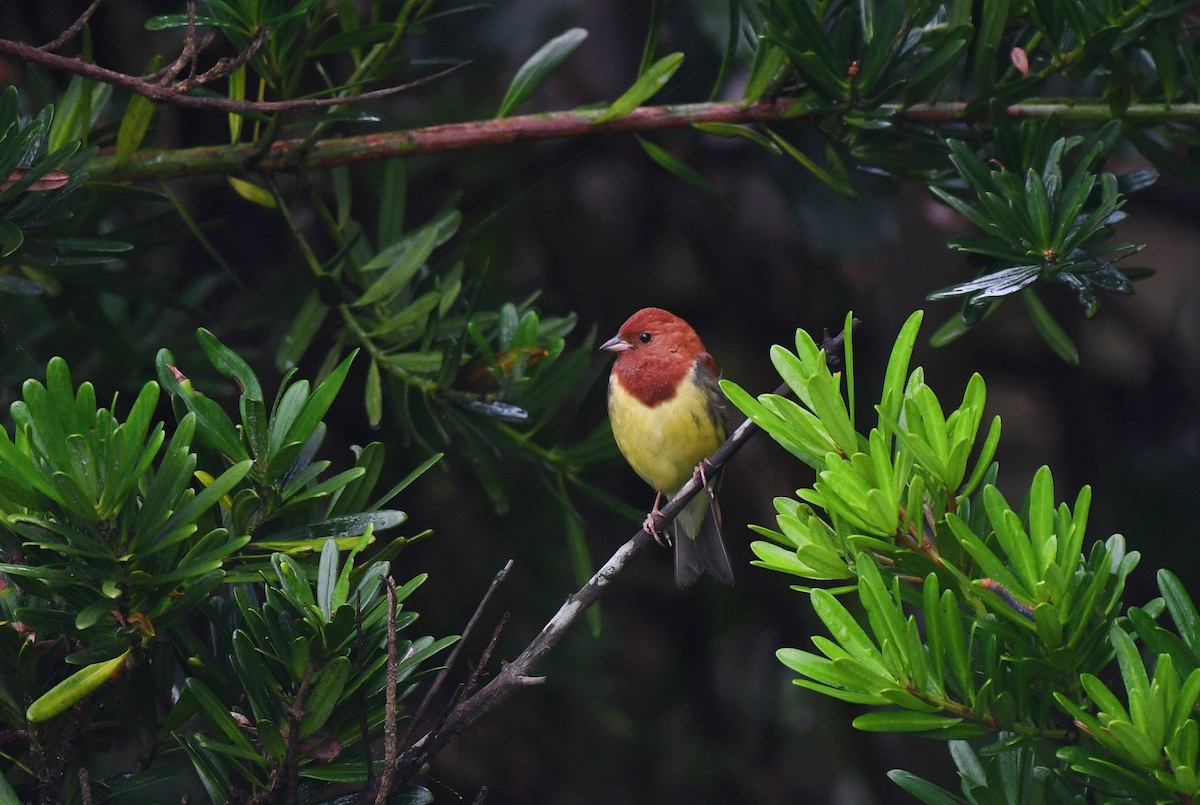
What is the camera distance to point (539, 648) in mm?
1425

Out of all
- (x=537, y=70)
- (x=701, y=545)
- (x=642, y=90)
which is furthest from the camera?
(x=701, y=545)

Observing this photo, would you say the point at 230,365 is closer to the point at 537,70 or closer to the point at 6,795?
the point at 6,795

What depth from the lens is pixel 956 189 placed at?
208 centimetres

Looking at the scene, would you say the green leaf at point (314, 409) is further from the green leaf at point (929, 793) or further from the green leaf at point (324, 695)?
the green leaf at point (929, 793)

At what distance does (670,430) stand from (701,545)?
349 millimetres

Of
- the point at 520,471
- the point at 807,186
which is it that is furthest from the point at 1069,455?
the point at 520,471

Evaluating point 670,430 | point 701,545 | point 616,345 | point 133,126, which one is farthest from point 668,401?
point 133,126

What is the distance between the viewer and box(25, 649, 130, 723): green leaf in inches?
51.1

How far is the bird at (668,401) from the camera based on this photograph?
8.87 feet

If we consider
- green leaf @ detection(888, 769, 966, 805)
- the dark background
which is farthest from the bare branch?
the dark background

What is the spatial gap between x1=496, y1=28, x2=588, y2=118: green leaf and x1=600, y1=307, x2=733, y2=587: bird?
0.68 meters

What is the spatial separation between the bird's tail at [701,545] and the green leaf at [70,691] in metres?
1.65

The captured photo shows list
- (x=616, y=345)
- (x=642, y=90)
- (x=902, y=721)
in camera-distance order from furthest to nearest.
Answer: (x=616, y=345)
(x=642, y=90)
(x=902, y=721)

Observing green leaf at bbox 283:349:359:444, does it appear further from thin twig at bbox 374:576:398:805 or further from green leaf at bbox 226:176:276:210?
green leaf at bbox 226:176:276:210
